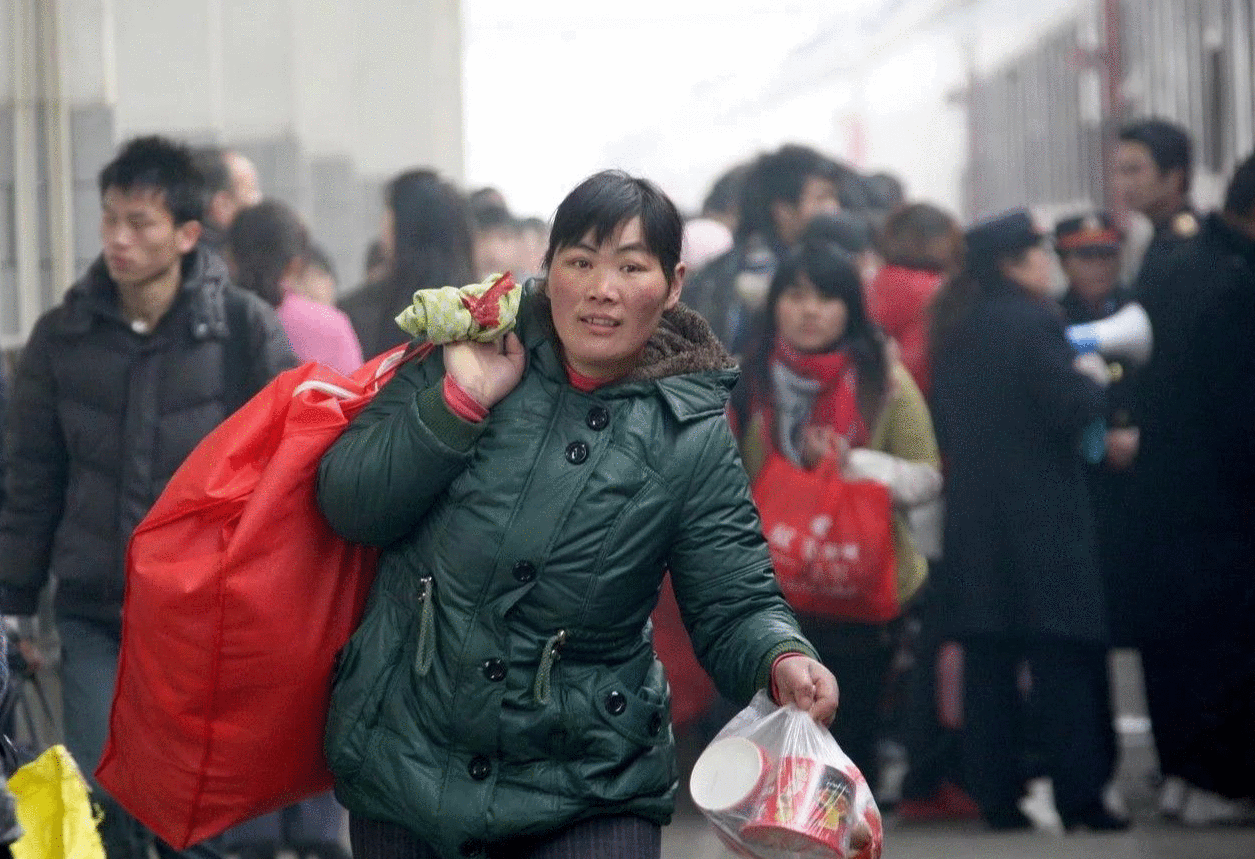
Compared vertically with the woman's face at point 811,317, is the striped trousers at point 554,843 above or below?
below

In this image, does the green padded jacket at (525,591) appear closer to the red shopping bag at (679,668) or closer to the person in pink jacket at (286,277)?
the person in pink jacket at (286,277)

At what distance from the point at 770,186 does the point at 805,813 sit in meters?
5.00

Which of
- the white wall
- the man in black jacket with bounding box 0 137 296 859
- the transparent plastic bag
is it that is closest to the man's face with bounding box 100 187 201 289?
the man in black jacket with bounding box 0 137 296 859

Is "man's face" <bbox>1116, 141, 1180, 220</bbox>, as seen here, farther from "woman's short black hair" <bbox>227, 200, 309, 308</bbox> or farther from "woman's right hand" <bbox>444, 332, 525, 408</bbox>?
"woman's right hand" <bbox>444, 332, 525, 408</bbox>

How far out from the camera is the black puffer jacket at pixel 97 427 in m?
5.01

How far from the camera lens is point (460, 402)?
3217mm

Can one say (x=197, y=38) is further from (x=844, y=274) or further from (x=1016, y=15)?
(x=1016, y=15)

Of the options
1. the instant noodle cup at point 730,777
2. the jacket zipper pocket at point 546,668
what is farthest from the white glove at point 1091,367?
the jacket zipper pocket at point 546,668

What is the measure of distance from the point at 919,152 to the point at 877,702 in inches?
666

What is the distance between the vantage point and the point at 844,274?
6473 millimetres

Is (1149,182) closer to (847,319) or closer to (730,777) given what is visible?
(847,319)

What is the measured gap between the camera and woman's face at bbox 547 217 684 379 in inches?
130

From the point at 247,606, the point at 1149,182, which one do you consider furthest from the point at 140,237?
the point at 1149,182

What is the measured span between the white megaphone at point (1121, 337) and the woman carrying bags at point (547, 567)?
13.9 ft
